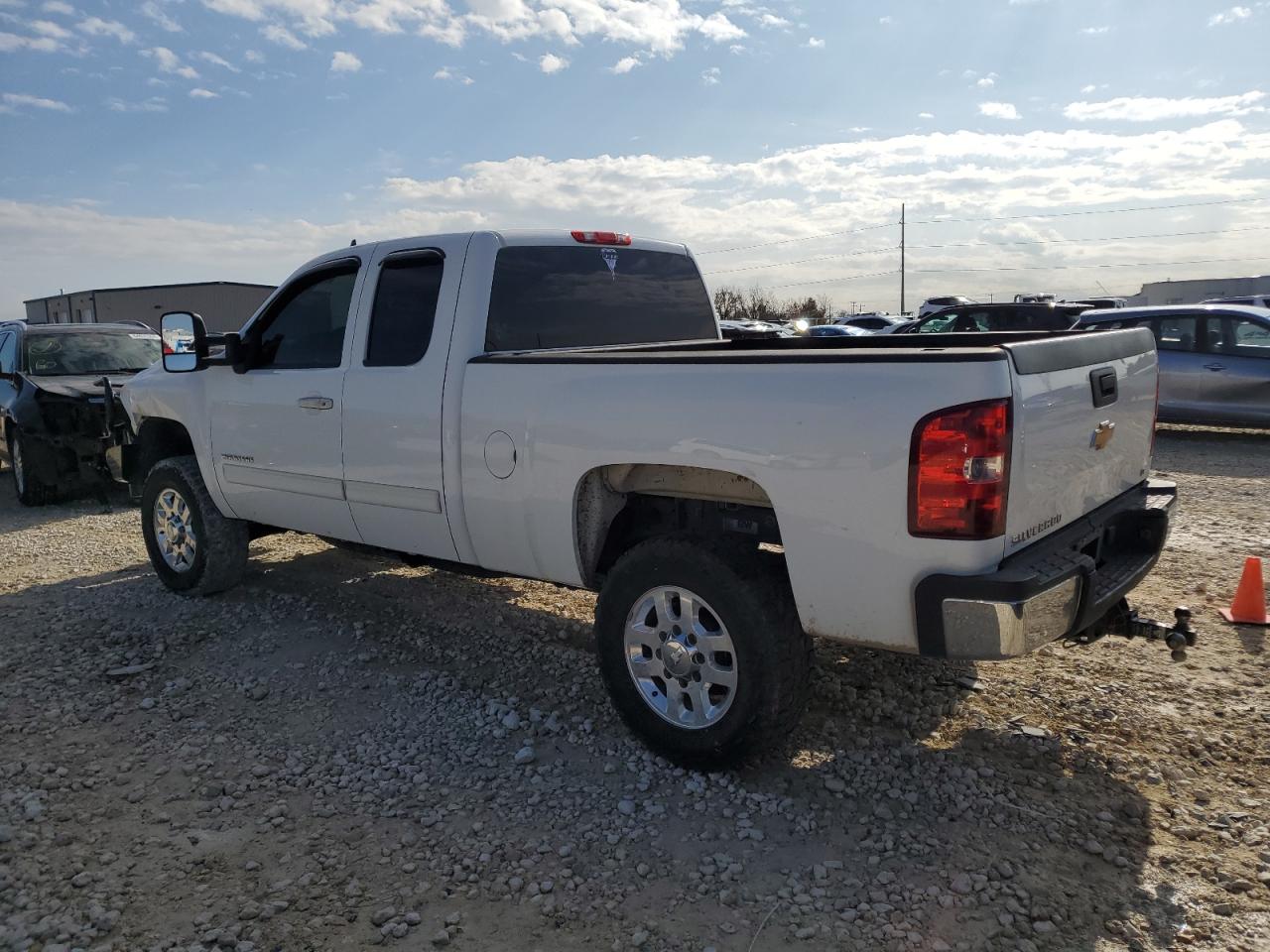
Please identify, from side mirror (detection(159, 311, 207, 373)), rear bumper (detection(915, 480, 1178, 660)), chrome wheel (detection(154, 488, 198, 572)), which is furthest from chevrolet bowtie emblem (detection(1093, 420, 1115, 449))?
chrome wheel (detection(154, 488, 198, 572))

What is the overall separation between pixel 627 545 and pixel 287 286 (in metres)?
2.60

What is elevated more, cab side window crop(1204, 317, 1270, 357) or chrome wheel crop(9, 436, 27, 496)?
cab side window crop(1204, 317, 1270, 357)

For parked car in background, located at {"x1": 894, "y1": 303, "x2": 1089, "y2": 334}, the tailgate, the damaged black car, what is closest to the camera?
the tailgate

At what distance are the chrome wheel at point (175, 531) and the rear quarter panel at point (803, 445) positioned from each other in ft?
10.4

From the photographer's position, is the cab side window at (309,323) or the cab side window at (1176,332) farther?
the cab side window at (1176,332)

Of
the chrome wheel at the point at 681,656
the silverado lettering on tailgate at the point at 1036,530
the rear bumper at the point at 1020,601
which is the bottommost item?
the chrome wheel at the point at 681,656

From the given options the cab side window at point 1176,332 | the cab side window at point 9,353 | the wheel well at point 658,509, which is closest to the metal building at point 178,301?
the cab side window at point 9,353

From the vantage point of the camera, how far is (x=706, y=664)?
354cm

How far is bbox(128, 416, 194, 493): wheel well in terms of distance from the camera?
6.33m

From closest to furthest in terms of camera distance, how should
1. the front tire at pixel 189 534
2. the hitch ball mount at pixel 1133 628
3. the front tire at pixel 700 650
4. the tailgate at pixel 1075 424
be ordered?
the tailgate at pixel 1075 424
the front tire at pixel 700 650
the hitch ball mount at pixel 1133 628
the front tire at pixel 189 534

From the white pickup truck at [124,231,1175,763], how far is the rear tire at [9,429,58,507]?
15.5 feet

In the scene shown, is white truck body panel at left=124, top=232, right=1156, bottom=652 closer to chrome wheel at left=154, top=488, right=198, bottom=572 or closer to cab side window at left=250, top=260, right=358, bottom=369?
cab side window at left=250, top=260, right=358, bottom=369

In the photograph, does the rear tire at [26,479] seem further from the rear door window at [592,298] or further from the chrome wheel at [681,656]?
the chrome wheel at [681,656]

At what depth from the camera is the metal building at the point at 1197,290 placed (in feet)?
159
